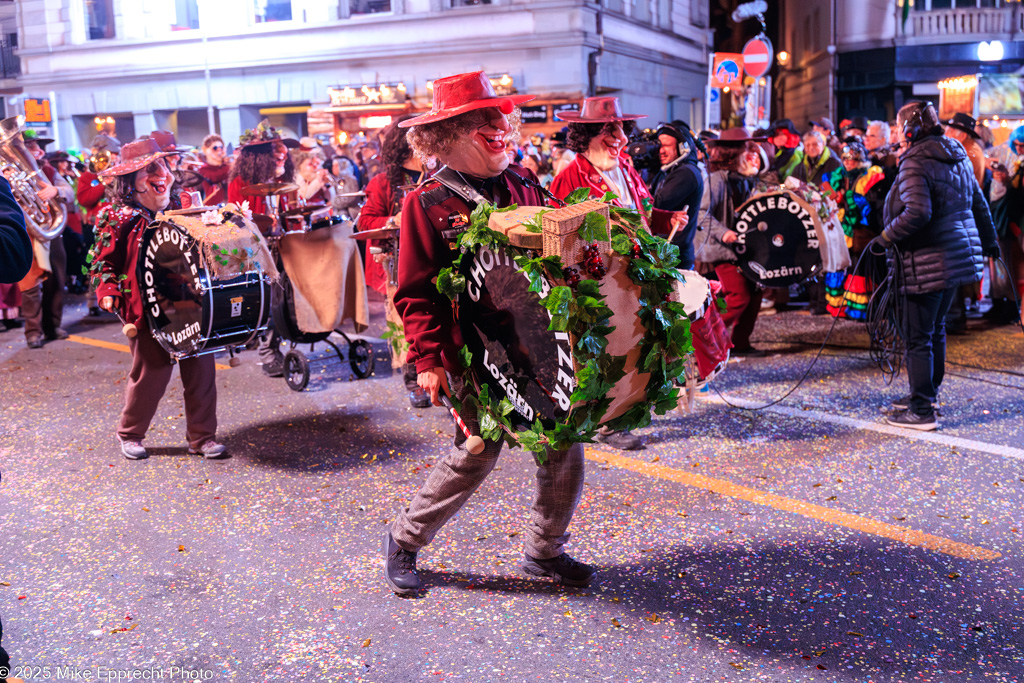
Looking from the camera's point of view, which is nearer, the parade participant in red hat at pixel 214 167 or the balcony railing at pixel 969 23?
the parade participant in red hat at pixel 214 167

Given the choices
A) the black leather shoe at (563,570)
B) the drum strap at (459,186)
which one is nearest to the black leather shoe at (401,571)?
the black leather shoe at (563,570)

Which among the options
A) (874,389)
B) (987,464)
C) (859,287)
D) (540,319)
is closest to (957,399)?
(874,389)

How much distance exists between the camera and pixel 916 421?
19.6 ft

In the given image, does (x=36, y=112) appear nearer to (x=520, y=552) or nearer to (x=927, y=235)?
(x=927, y=235)

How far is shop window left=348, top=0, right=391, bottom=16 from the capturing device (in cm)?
2841

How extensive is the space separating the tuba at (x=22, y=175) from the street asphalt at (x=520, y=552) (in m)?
2.45

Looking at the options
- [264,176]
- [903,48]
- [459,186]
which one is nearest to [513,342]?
[459,186]

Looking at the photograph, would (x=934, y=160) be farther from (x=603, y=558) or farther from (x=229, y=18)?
(x=229, y=18)

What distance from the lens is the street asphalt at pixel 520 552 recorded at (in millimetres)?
3381

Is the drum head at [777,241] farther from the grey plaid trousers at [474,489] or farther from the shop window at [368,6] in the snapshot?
the shop window at [368,6]

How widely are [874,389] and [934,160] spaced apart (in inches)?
74.3

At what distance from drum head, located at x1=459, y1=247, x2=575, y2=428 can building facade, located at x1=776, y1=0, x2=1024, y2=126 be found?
91.6 feet

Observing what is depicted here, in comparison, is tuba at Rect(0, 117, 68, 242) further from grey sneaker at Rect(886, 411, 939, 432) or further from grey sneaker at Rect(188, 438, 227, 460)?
grey sneaker at Rect(886, 411, 939, 432)

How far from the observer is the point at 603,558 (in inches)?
166
